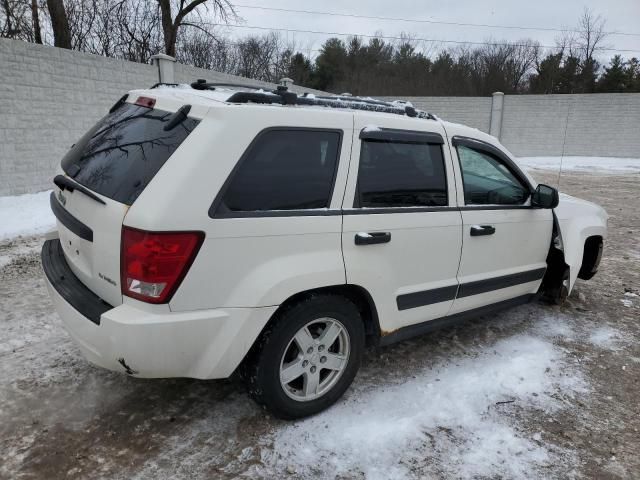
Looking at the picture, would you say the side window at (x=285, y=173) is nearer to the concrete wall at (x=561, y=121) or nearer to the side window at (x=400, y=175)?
the side window at (x=400, y=175)

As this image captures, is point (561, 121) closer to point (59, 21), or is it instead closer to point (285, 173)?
point (59, 21)

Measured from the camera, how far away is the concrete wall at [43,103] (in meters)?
7.79

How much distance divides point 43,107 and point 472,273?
8.07m

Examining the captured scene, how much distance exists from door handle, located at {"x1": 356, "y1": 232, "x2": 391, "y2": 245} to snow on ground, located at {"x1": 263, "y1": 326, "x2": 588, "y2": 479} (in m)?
1.03

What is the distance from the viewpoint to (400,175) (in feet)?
10.0

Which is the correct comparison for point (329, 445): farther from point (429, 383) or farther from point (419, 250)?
point (419, 250)

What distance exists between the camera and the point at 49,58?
834 centimetres

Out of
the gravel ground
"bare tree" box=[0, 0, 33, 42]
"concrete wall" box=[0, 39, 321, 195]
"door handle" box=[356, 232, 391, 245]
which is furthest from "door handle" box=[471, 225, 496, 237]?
"bare tree" box=[0, 0, 33, 42]

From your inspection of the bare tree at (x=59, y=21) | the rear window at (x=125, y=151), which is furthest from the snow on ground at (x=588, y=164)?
the rear window at (x=125, y=151)

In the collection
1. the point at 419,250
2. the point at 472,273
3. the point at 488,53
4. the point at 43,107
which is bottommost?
the point at 472,273

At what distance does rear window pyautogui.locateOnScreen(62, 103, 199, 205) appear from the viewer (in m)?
2.38

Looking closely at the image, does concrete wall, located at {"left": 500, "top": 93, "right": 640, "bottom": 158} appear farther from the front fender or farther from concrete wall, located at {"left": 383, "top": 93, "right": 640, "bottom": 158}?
the front fender

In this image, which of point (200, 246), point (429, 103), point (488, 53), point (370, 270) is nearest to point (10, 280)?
point (200, 246)

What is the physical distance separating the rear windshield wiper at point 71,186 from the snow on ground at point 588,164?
18536 mm
